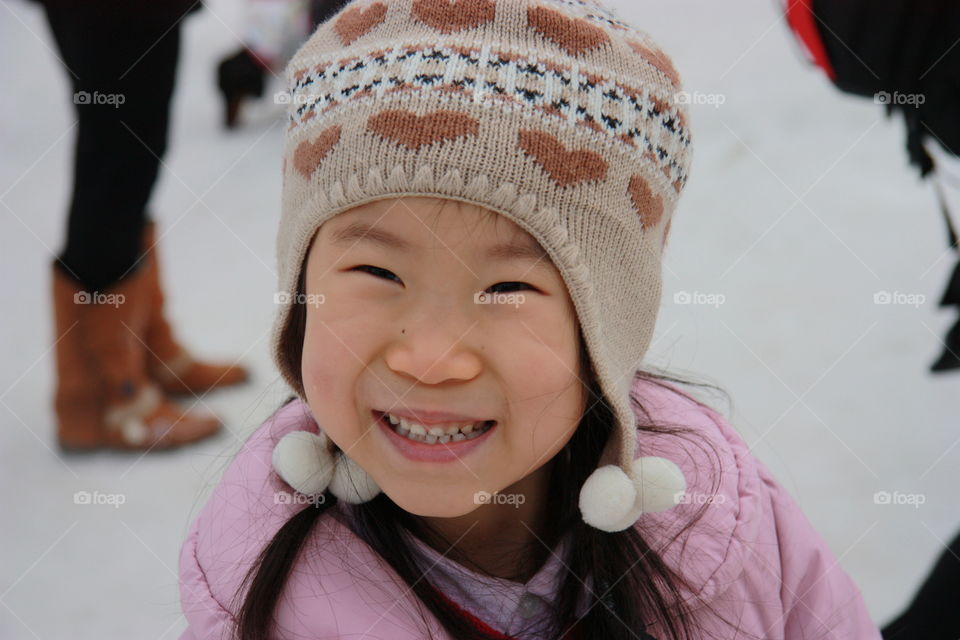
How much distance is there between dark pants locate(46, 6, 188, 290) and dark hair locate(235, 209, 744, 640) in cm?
108

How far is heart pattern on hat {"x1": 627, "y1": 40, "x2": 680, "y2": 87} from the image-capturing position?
0.95 meters

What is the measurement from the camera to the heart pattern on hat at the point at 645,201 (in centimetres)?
92

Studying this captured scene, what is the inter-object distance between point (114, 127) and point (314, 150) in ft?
3.83

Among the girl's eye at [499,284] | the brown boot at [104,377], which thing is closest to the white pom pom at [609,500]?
the girl's eye at [499,284]

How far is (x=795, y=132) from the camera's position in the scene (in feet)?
10.1

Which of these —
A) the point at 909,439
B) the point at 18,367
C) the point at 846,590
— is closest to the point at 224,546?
the point at 846,590

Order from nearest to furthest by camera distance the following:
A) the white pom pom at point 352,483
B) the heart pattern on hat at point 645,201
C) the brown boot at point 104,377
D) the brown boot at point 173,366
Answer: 1. the heart pattern on hat at point 645,201
2. the white pom pom at point 352,483
3. the brown boot at point 104,377
4. the brown boot at point 173,366

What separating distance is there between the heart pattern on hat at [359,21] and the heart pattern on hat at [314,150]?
0.11 meters

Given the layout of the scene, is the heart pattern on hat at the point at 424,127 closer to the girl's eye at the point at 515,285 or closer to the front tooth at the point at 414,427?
the girl's eye at the point at 515,285

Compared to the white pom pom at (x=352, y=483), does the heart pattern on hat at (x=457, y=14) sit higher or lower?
higher

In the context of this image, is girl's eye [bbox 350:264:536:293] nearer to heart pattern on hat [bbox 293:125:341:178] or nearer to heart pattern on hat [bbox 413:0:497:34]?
heart pattern on hat [bbox 293:125:341:178]

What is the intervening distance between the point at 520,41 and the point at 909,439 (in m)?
1.57

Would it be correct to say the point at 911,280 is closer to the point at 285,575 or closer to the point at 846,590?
the point at 846,590

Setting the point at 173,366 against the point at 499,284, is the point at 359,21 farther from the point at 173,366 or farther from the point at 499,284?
the point at 173,366
